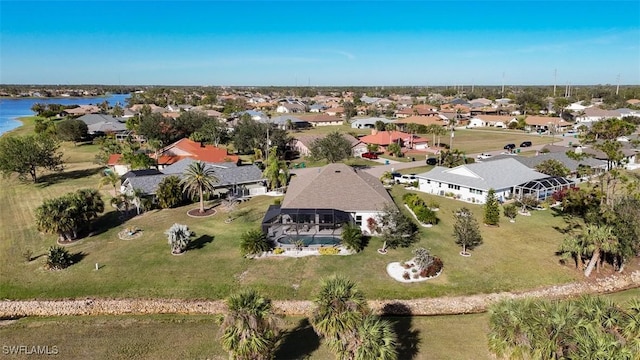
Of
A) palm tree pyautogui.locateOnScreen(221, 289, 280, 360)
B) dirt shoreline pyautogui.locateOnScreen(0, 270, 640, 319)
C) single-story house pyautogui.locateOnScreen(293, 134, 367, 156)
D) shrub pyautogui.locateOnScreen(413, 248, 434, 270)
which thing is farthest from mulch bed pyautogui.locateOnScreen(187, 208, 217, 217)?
single-story house pyautogui.locateOnScreen(293, 134, 367, 156)

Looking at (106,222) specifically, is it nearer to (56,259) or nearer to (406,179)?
(56,259)

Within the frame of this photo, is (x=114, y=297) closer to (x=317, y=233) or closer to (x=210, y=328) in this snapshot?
(x=210, y=328)

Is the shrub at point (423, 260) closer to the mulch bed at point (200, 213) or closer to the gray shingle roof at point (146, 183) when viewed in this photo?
the mulch bed at point (200, 213)

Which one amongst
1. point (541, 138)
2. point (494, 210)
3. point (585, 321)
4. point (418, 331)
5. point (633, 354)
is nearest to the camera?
point (633, 354)

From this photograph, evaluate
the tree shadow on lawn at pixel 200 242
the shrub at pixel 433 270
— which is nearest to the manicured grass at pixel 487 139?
the shrub at pixel 433 270

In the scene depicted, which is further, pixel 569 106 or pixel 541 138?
pixel 569 106

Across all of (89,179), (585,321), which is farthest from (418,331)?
(89,179)

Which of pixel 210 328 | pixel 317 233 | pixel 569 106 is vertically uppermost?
pixel 569 106
